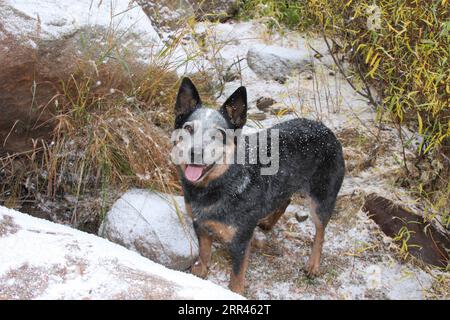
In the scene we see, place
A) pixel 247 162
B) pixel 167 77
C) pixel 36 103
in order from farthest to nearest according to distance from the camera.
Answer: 1. pixel 167 77
2. pixel 36 103
3. pixel 247 162

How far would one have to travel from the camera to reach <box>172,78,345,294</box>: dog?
281 centimetres

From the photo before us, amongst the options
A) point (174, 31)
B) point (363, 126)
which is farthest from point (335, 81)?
point (174, 31)

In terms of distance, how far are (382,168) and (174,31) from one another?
2.15 meters

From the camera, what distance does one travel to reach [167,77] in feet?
13.0

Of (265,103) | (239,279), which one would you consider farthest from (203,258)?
(265,103)

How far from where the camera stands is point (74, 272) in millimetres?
2180

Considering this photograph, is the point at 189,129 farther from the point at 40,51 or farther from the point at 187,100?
the point at 40,51

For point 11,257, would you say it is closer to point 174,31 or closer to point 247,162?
point 247,162

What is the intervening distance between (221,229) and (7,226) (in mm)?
1124

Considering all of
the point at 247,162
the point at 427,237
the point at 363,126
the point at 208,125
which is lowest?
the point at 427,237

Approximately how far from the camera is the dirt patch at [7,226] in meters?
2.36

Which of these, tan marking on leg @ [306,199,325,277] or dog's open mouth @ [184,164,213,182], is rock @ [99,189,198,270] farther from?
tan marking on leg @ [306,199,325,277]

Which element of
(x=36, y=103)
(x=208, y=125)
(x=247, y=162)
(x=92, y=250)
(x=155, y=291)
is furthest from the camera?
(x=36, y=103)

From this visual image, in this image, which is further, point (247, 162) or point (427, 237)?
point (427, 237)
